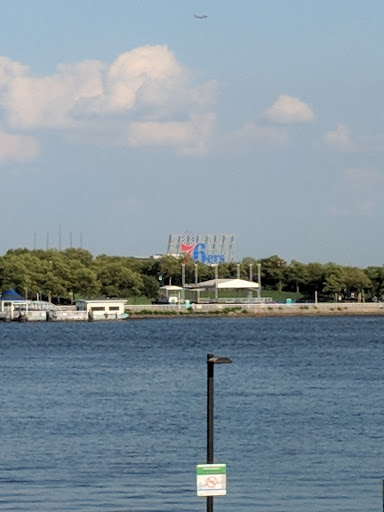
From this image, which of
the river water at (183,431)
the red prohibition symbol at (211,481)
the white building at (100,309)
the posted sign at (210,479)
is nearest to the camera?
the posted sign at (210,479)

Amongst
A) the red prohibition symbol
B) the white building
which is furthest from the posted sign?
the white building

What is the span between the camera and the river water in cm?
4056

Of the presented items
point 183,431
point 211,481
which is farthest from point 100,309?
point 211,481

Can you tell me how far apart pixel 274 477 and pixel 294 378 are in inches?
1649

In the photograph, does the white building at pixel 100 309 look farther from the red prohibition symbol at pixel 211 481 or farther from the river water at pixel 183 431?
the red prohibition symbol at pixel 211 481

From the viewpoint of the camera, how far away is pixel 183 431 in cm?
5531

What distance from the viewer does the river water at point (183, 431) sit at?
40559mm

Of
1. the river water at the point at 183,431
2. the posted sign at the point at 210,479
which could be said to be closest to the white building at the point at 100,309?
the river water at the point at 183,431

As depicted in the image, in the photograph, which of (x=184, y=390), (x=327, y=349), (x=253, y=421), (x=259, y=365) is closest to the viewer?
(x=253, y=421)

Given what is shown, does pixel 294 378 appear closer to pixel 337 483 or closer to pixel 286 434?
pixel 286 434

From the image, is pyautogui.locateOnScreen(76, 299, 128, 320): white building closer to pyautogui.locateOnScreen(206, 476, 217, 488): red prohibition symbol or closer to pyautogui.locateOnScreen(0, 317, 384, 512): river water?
pyautogui.locateOnScreen(0, 317, 384, 512): river water

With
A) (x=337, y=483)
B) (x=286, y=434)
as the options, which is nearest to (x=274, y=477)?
(x=337, y=483)

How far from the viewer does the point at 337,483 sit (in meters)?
42.5

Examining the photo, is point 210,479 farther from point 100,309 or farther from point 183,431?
point 100,309
